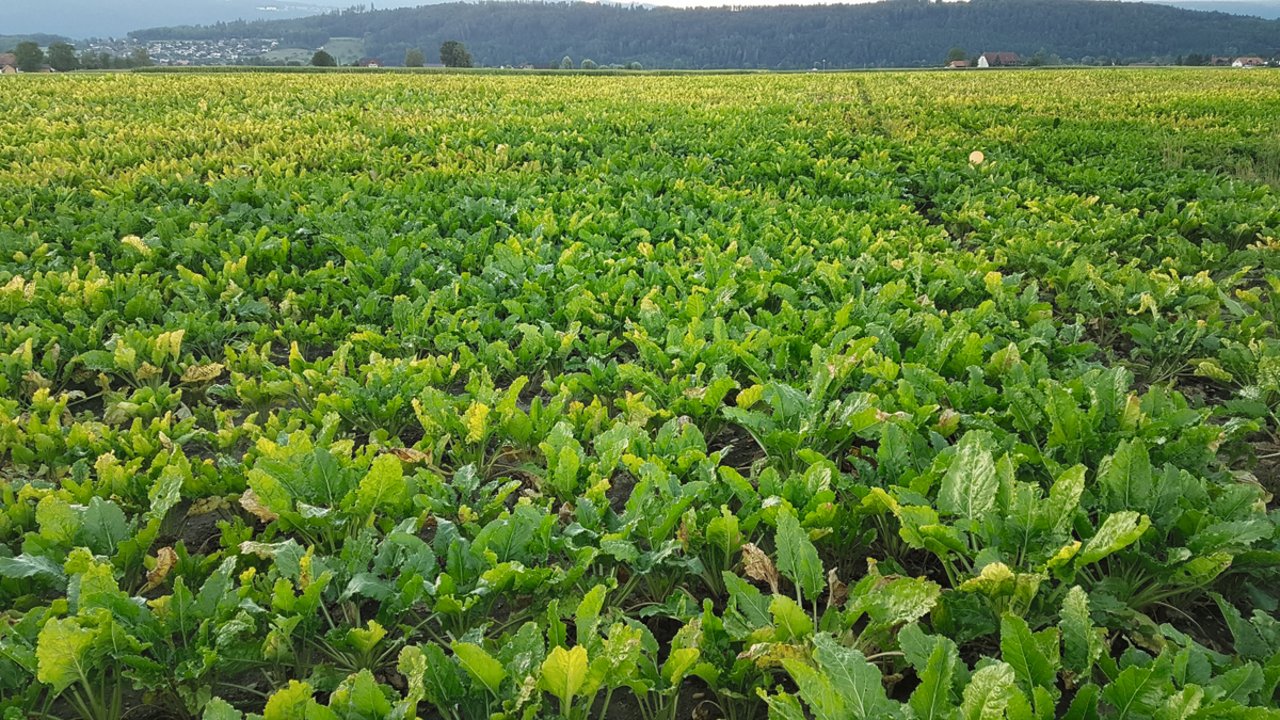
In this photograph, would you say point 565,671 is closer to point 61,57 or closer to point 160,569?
point 160,569

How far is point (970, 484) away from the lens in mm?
2334

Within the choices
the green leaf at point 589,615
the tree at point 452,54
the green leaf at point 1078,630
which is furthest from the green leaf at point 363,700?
the tree at point 452,54

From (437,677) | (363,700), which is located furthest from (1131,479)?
(363,700)

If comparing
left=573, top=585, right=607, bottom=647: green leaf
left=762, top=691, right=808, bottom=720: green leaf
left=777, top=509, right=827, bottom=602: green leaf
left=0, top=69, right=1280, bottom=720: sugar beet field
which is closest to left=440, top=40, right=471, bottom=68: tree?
left=0, top=69, right=1280, bottom=720: sugar beet field

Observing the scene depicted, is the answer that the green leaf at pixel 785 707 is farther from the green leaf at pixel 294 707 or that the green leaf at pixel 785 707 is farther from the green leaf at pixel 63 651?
the green leaf at pixel 63 651

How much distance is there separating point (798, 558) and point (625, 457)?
2.53 feet

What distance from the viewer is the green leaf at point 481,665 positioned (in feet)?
5.73

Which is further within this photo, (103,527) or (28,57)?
(28,57)

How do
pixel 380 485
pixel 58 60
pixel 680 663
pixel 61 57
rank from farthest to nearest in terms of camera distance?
pixel 61 57
pixel 58 60
pixel 380 485
pixel 680 663

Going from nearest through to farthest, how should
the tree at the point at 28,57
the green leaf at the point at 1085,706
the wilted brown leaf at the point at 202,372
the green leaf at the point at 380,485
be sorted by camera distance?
the green leaf at the point at 1085,706 → the green leaf at the point at 380,485 → the wilted brown leaf at the point at 202,372 → the tree at the point at 28,57

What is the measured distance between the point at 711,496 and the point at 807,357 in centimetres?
144

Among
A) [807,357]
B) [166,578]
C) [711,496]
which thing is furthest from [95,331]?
[807,357]

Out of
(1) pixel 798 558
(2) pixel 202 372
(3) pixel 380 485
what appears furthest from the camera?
(2) pixel 202 372

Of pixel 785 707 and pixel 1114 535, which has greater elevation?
pixel 1114 535
